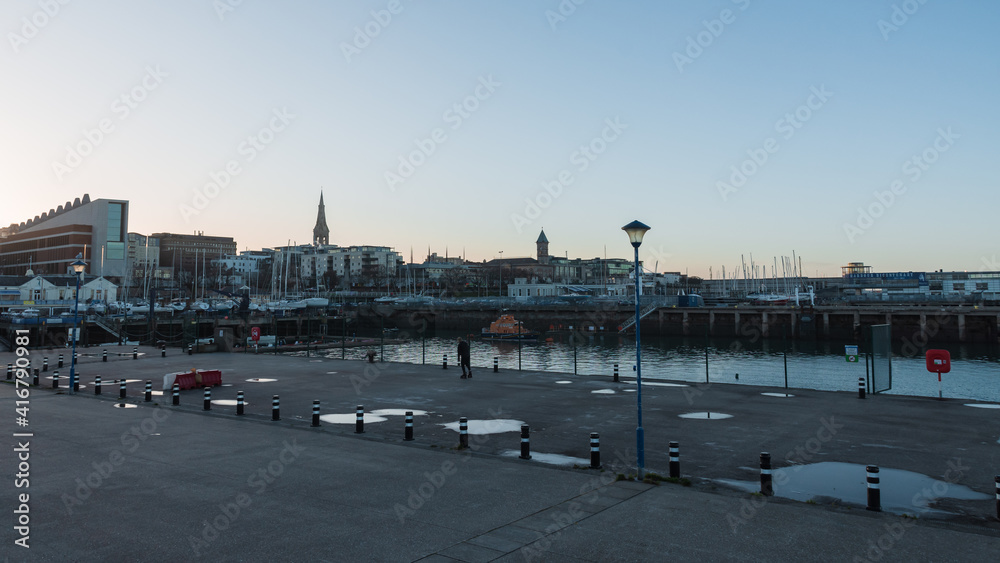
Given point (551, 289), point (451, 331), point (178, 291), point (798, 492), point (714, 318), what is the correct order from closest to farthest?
point (798, 492), point (714, 318), point (451, 331), point (178, 291), point (551, 289)

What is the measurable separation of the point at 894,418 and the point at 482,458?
14.0 meters

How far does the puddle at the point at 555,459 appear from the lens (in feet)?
45.8

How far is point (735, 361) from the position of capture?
55.7m

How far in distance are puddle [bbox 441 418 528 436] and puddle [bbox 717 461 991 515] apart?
24.0ft

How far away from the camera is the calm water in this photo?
40.1m

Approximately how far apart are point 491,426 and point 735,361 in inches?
1703

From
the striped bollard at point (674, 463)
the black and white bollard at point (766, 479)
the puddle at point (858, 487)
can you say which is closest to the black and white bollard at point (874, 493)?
the puddle at point (858, 487)

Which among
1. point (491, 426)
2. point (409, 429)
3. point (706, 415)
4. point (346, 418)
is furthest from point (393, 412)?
point (706, 415)

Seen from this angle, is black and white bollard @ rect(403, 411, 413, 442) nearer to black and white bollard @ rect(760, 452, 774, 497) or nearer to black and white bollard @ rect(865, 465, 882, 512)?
black and white bollard @ rect(760, 452, 774, 497)

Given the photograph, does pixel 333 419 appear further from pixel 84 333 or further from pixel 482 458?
pixel 84 333

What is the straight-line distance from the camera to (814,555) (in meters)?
8.44

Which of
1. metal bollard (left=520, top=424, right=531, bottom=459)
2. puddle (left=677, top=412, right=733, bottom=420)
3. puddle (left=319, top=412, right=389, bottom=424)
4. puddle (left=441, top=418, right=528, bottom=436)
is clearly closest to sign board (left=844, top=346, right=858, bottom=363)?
puddle (left=677, top=412, right=733, bottom=420)

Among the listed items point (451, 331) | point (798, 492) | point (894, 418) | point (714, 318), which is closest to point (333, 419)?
point (798, 492)

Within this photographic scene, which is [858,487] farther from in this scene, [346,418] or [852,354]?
[852,354]
